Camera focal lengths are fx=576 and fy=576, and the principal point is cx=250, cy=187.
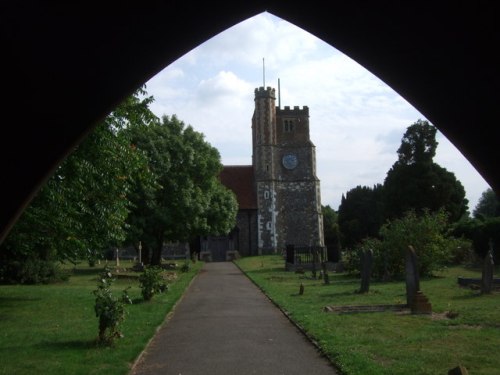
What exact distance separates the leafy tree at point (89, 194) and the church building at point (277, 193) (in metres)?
39.8

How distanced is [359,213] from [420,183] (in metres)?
20.7

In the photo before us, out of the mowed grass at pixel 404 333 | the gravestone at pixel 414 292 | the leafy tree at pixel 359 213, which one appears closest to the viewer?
the mowed grass at pixel 404 333

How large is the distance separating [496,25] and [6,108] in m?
2.81

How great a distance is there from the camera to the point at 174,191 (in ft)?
113

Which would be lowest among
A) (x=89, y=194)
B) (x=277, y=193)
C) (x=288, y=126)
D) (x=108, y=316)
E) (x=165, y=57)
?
(x=108, y=316)

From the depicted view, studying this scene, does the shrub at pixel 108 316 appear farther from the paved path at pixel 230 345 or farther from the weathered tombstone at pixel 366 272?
the weathered tombstone at pixel 366 272

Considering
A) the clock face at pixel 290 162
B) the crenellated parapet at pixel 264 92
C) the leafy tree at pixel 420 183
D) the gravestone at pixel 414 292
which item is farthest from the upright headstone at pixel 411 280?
the crenellated parapet at pixel 264 92

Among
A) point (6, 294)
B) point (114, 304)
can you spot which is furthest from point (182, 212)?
point (114, 304)

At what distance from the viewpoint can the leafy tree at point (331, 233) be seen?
32.0 m

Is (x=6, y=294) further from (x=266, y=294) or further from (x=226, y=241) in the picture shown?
(x=226, y=241)

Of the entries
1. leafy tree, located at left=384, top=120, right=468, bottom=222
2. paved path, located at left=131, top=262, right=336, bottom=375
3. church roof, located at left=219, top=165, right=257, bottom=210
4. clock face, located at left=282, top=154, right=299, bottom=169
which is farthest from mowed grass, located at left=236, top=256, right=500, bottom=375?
church roof, located at left=219, top=165, right=257, bottom=210

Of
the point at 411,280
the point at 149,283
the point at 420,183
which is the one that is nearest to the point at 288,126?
the point at 420,183

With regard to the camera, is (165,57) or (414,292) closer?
(165,57)

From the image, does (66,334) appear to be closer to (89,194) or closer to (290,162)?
(89,194)
